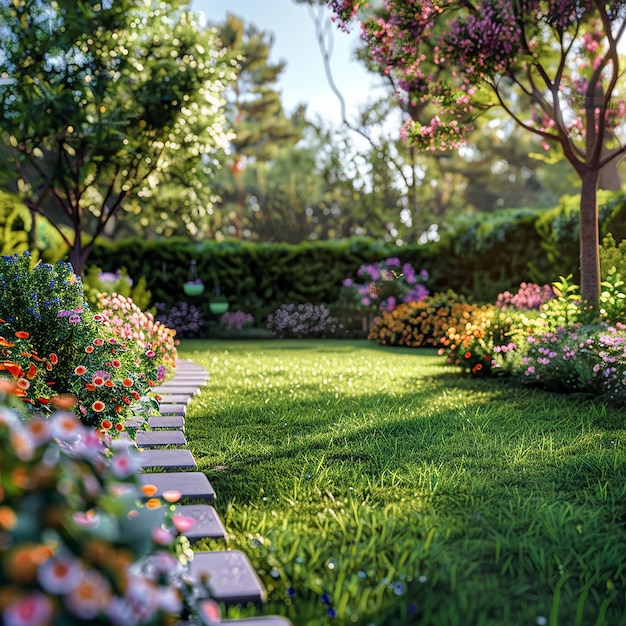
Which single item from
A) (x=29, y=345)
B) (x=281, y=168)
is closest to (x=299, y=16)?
(x=281, y=168)

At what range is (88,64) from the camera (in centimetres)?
1071

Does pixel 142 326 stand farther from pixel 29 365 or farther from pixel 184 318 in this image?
pixel 184 318

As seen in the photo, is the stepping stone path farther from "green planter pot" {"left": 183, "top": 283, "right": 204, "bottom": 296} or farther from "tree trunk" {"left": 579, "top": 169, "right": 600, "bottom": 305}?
"green planter pot" {"left": 183, "top": 283, "right": 204, "bottom": 296}

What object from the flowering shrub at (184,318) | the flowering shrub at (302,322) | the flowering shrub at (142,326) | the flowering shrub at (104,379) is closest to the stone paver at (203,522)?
the flowering shrub at (104,379)

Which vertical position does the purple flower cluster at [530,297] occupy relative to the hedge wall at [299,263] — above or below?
below

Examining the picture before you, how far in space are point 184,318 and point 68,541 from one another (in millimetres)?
14220

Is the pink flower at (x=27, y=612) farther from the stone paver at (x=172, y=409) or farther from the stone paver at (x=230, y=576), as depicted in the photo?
the stone paver at (x=172, y=409)

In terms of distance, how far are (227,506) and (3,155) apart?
36.6ft

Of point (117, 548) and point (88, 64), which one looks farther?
point (88, 64)

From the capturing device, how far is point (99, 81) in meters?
10.3

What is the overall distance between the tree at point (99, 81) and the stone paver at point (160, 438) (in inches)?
255

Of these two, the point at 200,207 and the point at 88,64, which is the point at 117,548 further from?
the point at 200,207

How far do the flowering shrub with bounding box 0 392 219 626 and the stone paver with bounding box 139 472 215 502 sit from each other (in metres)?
1.75

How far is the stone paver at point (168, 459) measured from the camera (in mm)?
3718
